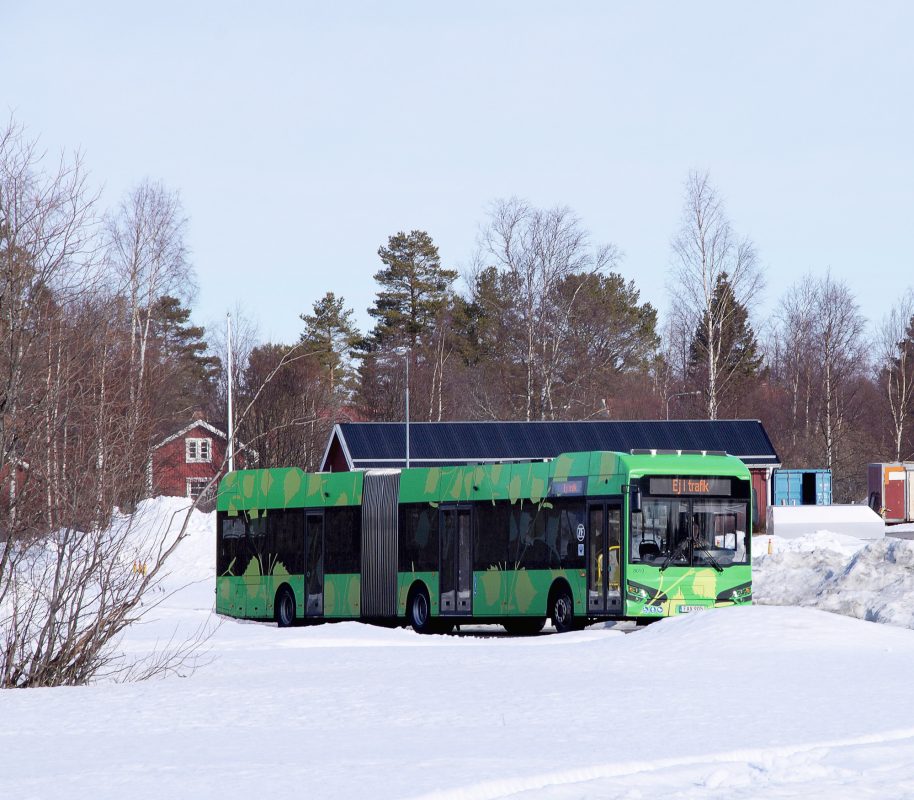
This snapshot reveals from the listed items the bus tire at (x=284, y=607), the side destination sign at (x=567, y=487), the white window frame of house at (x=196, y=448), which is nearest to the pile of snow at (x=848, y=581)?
the side destination sign at (x=567, y=487)

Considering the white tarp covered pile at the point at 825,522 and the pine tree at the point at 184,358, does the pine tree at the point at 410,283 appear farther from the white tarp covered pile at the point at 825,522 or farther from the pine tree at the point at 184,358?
the white tarp covered pile at the point at 825,522

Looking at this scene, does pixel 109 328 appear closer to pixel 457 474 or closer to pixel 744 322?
pixel 457 474

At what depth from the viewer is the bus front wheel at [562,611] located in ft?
80.9

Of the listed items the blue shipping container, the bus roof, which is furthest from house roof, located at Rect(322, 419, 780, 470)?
the bus roof

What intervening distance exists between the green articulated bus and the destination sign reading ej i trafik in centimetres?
2

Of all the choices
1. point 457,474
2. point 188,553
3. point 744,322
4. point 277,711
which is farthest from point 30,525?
point 744,322

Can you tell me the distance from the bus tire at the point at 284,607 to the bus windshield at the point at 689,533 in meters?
8.02

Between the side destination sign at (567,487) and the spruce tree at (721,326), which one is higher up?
the spruce tree at (721,326)

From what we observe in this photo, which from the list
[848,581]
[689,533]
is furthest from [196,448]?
[689,533]

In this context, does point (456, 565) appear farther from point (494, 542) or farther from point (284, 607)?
point (284, 607)

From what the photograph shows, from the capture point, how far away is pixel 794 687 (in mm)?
14734

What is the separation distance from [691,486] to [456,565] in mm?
4468

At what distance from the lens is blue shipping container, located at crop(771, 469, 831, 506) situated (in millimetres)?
66875

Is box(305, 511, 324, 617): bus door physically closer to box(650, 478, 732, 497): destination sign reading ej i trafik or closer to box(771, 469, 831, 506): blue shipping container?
box(650, 478, 732, 497): destination sign reading ej i trafik
